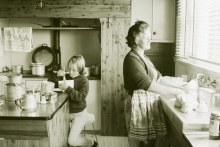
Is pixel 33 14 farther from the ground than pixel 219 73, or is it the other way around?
pixel 33 14

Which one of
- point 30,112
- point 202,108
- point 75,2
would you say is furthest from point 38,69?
point 202,108

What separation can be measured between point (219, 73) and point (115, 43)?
1869mm

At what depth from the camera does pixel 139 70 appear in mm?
2791

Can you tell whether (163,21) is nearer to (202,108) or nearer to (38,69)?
(38,69)

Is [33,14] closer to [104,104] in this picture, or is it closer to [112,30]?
[112,30]

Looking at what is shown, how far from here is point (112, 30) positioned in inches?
170

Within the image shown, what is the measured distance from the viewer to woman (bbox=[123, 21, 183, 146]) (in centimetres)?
279

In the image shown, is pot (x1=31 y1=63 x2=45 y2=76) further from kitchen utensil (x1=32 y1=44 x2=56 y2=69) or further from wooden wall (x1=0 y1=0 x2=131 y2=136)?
wooden wall (x1=0 y1=0 x2=131 y2=136)

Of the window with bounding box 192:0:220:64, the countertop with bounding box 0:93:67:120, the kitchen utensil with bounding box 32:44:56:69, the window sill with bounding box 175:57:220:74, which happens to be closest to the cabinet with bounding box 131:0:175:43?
the window sill with bounding box 175:57:220:74

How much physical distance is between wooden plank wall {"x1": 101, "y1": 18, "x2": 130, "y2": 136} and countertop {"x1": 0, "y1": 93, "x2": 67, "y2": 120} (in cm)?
145

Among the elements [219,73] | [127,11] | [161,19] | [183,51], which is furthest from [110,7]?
[219,73]

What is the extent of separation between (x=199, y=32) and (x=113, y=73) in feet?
4.48

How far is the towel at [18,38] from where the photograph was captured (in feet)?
14.9

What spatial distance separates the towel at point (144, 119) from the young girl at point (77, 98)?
0.74 metres
